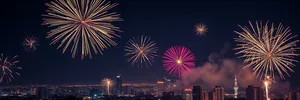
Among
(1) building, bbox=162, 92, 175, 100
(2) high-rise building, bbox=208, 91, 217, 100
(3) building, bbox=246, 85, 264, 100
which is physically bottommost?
(1) building, bbox=162, 92, 175, 100

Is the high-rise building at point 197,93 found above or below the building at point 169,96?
above

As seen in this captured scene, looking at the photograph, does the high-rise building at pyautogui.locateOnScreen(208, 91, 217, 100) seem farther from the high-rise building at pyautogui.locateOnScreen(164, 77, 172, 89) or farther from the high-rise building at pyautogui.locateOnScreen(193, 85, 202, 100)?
the high-rise building at pyautogui.locateOnScreen(164, 77, 172, 89)

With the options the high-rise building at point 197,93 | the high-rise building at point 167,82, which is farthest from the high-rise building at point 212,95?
the high-rise building at point 167,82

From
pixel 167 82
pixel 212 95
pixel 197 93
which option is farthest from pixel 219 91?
pixel 167 82

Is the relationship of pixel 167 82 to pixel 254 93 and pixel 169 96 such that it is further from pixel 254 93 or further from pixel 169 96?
pixel 254 93

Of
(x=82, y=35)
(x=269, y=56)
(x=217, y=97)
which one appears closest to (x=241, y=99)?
(x=217, y=97)

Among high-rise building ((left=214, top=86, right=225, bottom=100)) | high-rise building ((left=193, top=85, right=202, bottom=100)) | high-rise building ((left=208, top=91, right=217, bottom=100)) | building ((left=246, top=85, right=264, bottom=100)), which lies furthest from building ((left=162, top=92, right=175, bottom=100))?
building ((left=246, top=85, right=264, bottom=100))

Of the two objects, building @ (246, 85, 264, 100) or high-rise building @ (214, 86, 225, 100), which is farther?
high-rise building @ (214, 86, 225, 100)

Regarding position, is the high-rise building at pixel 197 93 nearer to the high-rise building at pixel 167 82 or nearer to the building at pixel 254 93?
the building at pixel 254 93

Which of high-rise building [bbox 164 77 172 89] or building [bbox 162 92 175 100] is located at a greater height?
high-rise building [bbox 164 77 172 89]

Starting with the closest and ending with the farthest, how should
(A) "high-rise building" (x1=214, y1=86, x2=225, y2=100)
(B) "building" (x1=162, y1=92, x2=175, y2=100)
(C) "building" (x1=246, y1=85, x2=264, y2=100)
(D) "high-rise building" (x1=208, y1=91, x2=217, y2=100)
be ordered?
(C) "building" (x1=246, y1=85, x2=264, y2=100), (D) "high-rise building" (x1=208, y1=91, x2=217, y2=100), (A) "high-rise building" (x1=214, y1=86, x2=225, y2=100), (B) "building" (x1=162, y1=92, x2=175, y2=100)

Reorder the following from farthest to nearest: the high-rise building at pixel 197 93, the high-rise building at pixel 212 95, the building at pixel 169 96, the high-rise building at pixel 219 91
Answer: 1. the building at pixel 169 96
2. the high-rise building at pixel 219 91
3. the high-rise building at pixel 212 95
4. the high-rise building at pixel 197 93

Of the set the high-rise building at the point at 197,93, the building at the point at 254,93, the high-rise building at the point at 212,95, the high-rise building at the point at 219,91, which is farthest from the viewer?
the high-rise building at the point at 219,91
